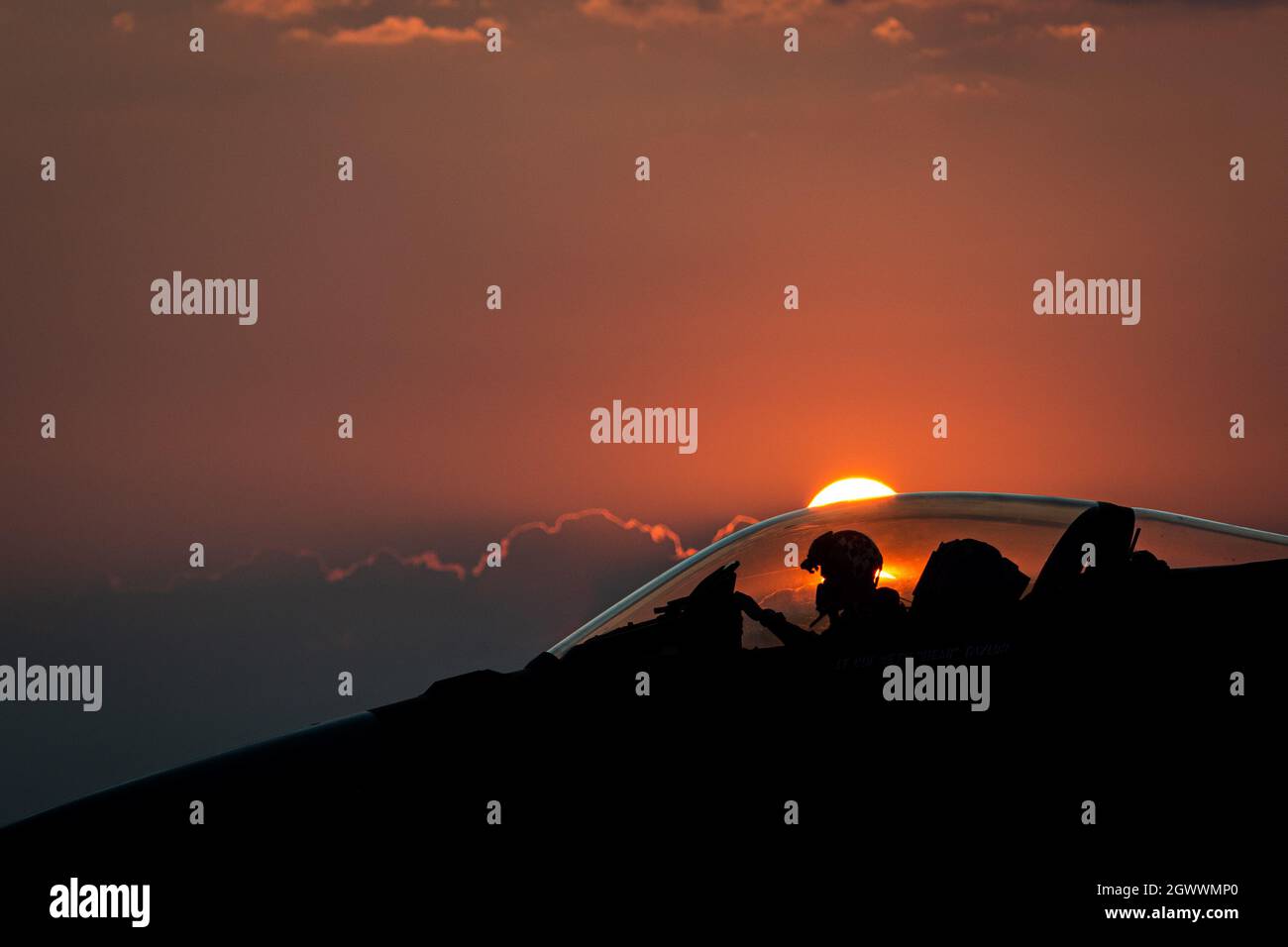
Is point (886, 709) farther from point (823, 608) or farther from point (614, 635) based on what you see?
point (614, 635)

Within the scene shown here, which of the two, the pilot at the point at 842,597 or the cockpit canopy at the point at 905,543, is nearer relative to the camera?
the pilot at the point at 842,597

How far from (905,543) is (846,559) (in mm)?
263

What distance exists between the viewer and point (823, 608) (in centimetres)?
468

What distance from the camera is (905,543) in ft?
16.0

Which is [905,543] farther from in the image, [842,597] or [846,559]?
[842,597]

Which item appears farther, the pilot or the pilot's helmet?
the pilot's helmet

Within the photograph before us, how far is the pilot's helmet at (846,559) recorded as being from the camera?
4.74 metres

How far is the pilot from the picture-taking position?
4555mm
